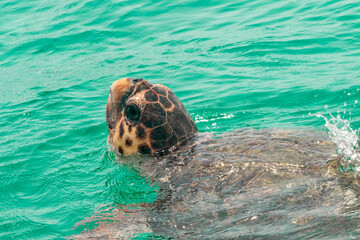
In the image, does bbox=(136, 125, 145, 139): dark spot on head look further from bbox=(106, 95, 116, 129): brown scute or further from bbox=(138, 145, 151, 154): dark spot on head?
bbox=(106, 95, 116, 129): brown scute

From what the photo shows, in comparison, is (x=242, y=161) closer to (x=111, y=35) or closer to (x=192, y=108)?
(x=192, y=108)

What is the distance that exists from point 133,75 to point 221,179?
6.06 m

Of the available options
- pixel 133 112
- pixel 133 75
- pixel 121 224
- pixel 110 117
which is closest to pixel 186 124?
pixel 133 112

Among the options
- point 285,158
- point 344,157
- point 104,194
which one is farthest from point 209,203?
point 104,194

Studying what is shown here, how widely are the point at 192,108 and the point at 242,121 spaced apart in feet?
3.78

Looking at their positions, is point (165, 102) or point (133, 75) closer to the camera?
point (165, 102)

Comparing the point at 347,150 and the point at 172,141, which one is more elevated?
the point at 172,141

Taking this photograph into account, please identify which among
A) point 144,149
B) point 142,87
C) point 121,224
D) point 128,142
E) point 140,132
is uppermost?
point 142,87

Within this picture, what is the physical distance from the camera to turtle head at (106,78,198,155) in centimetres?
563

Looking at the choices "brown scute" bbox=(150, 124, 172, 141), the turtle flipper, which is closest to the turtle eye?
"brown scute" bbox=(150, 124, 172, 141)

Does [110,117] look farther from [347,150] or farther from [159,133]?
[347,150]

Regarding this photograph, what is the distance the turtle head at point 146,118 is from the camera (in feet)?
18.5

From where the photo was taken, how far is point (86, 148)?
7.26 m

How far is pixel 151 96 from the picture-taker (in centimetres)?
567
